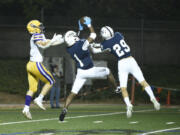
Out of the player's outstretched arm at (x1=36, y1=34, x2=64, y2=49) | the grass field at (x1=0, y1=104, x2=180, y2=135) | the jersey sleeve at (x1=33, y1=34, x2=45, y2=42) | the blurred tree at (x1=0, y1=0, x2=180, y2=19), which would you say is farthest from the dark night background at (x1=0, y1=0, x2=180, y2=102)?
the player's outstretched arm at (x1=36, y1=34, x2=64, y2=49)

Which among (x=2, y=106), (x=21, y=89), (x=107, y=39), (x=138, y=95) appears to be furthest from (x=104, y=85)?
(x=107, y=39)

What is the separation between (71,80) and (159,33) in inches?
284

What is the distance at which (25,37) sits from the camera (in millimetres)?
31453

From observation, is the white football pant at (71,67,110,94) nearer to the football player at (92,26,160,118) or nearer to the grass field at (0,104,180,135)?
the football player at (92,26,160,118)

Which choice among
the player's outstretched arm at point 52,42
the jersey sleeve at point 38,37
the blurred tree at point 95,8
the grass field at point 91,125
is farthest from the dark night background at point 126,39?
the player's outstretched arm at point 52,42

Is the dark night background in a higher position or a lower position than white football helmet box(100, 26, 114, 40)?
lower

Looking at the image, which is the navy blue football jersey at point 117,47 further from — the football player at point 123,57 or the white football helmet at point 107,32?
the white football helmet at point 107,32

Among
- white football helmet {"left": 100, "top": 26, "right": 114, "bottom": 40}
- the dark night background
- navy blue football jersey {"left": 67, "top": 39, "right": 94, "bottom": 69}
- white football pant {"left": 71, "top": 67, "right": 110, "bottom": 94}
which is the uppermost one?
white football helmet {"left": 100, "top": 26, "right": 114, "bottom": 40}

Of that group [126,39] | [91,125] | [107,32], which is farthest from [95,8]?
[91,125]

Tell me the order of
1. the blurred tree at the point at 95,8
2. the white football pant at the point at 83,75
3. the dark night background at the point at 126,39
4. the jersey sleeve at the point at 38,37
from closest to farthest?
the white football pant at the point at 83,75 < the jersey sleeve at the point at 38,37 < the dark night background at the point at 126,39 < the blurred tree at the point at 95,8

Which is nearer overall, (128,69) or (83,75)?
(83,75)

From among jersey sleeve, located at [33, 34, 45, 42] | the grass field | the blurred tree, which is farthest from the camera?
the blurred tree

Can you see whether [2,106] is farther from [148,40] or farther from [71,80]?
[148,40]

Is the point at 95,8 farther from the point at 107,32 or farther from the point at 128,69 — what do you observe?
the point at 128,69
